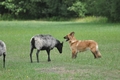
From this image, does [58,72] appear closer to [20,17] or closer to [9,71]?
[9,71]

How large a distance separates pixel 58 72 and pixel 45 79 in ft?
4.47

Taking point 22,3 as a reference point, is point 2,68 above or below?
above

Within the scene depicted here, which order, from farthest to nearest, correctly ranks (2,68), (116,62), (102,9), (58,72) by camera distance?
1. (102,9)
2. (116,62)
3. (2,68)
4. (58,72)

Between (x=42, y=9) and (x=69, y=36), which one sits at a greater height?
(x=69, y=36)

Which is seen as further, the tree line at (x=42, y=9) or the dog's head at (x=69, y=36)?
the tree line at (x=42, y=9)

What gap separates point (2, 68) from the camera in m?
13.3

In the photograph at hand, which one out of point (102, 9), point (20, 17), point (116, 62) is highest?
point (116, 62)

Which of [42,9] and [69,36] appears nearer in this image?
[69,36]

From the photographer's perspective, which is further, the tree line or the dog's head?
the tree line

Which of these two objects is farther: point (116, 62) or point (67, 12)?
point (67, 12)

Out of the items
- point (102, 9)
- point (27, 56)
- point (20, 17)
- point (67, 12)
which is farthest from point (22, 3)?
point (27, 56)

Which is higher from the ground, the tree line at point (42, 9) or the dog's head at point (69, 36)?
the dog's head at point (69, 36)

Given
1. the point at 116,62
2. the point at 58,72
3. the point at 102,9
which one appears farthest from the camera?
the point at 102,9

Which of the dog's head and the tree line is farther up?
the dog's head
